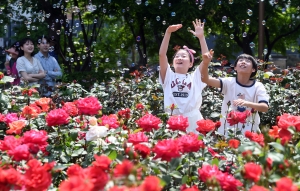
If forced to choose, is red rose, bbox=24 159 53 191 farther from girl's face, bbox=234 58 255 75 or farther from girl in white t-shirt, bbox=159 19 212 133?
girl's face, bbox=234 58 255 75

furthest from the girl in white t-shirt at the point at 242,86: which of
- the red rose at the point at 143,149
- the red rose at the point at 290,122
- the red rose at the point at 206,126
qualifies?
the red rose at the point at 143,149

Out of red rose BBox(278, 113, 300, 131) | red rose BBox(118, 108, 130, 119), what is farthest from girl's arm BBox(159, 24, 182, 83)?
red rose BBox(278, 113, 300, 131)

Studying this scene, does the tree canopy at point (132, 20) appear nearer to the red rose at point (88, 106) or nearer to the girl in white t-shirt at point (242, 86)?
the girl in white t-shirt at point (242, 86)

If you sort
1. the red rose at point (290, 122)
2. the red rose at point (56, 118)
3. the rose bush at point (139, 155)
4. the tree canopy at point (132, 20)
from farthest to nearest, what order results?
the tree canopy at point (132, 20) < the red rose at point (56, 118) < the red rose at point (290, 122) < the rose bush at point (139, 155)

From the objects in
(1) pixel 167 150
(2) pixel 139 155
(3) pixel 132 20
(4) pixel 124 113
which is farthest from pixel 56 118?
(3) pixel 132 20

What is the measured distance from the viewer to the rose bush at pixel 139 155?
144 cm

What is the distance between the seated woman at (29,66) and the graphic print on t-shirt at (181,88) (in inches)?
92.6

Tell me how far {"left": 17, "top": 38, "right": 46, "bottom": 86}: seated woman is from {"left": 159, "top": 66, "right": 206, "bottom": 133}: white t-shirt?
230 centimetres

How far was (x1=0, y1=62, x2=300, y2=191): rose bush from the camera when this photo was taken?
1.44 meters

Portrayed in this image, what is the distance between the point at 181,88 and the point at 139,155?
7.52 feet

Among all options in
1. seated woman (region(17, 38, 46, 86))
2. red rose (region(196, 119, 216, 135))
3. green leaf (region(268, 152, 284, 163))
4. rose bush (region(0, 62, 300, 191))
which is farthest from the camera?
seated woman (region(17, 38, 46, 86))

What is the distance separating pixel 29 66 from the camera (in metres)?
5.88

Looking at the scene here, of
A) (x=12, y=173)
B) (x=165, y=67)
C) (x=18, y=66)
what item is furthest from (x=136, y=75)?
(x=12, y=173)

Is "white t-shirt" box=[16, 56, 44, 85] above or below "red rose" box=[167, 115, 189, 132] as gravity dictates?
above
